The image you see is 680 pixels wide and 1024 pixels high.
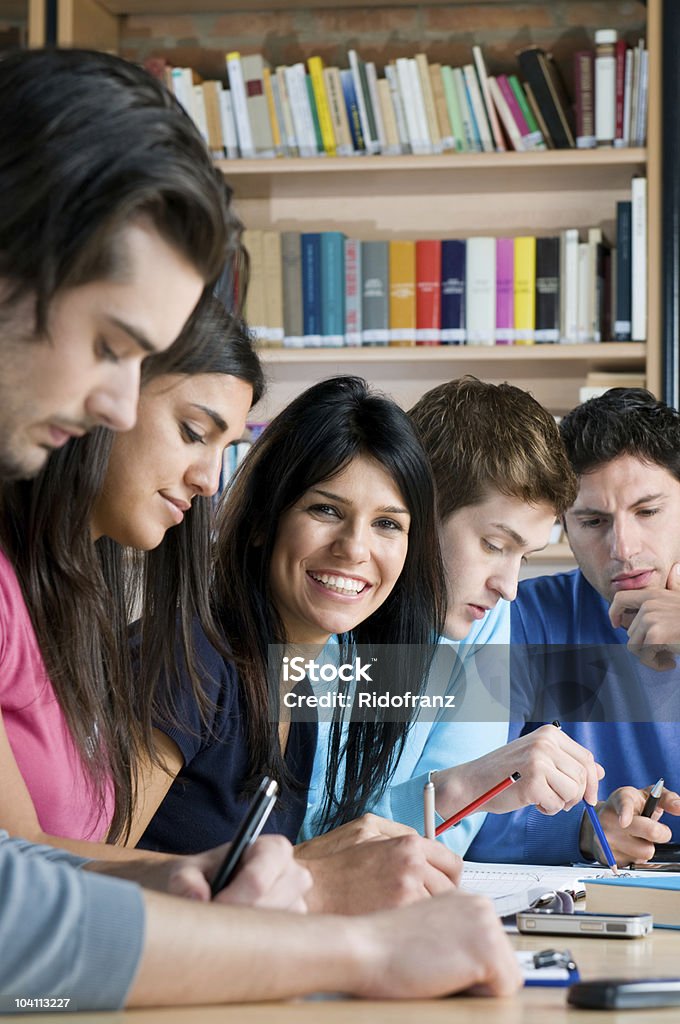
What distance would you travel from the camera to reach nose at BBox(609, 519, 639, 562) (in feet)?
6.13

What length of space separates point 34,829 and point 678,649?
Answer: 852 millimetres

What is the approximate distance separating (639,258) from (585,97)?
399 millimetres

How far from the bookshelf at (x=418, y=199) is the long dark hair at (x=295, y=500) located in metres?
1.36

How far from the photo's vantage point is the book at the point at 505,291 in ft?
9.54

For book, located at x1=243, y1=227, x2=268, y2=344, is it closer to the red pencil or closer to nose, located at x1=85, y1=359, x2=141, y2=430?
the red pencil

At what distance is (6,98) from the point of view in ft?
2.77

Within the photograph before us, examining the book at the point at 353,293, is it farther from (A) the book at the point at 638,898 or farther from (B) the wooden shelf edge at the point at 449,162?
(A) the book at the point at 638,898

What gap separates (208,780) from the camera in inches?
55.4

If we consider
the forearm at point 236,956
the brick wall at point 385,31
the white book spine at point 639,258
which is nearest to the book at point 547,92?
the brick wall at point 385,31

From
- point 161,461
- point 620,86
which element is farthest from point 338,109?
point 161,461

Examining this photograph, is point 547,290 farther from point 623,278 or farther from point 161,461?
point 161,461

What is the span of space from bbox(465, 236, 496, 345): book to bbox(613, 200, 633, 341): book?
285 mm

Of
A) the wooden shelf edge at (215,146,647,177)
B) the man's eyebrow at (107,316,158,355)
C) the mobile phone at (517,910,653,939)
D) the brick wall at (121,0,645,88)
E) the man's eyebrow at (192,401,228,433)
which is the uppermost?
the brick wall at (121,0,645,88)

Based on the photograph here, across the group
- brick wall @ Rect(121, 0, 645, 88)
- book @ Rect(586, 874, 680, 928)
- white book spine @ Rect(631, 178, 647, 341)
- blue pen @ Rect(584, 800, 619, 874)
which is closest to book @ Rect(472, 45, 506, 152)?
brick wall @ Rect(121, 0, 645, 88)
